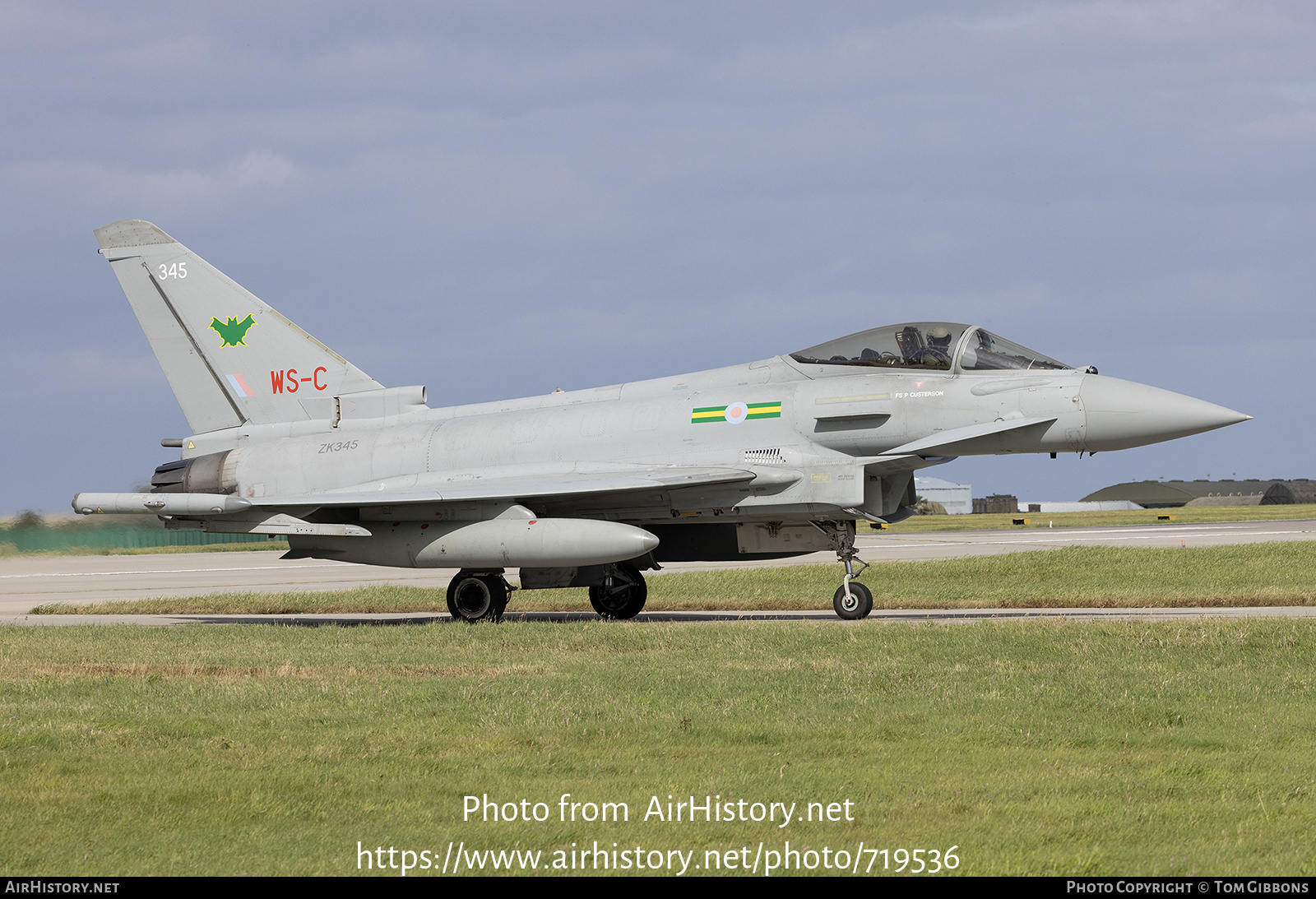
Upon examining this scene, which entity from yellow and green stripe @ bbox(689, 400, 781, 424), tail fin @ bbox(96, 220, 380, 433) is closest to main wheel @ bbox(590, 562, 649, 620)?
yellow and green stripe @ bbox(689, 400, 781, 424)

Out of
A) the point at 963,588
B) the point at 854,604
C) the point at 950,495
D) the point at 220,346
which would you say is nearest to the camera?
the point at 854,604

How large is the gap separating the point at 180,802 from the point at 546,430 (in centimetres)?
1039

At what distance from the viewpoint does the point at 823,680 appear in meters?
8.87

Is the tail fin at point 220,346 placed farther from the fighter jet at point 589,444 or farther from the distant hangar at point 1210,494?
the distant hangar at point 1210,494

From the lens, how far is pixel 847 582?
14.7m

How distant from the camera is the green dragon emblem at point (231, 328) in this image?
1773 centimetres

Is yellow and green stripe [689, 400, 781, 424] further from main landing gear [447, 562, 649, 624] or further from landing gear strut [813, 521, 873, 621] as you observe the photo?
main landing gear [447, 562, 649, 624]

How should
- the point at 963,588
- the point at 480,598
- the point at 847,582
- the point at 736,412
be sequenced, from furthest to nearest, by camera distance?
the point at 963,588 → the point at 480,598 → the point at 736,412 → the point at 847,582

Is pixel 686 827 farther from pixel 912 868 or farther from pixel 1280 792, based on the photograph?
pixel 1280 792

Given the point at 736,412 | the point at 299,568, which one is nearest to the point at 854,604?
the point at 736,412

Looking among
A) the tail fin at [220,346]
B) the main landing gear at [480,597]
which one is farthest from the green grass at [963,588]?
the tail fin at [220,346]

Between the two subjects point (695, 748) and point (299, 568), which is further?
point (299, 568)

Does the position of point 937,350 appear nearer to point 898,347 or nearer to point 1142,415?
point 898,347

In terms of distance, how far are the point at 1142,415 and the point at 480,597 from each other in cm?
847
